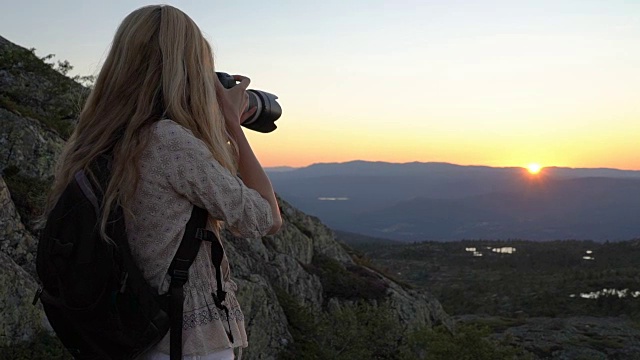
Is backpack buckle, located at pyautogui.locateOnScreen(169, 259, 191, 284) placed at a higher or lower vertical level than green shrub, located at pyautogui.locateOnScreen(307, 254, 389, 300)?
higher

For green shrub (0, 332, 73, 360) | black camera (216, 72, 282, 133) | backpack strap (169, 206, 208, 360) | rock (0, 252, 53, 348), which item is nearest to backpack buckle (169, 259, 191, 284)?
backpack strap (169, 206, 208, 360)

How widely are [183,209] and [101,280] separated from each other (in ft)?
1.69

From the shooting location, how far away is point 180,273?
2988 mm

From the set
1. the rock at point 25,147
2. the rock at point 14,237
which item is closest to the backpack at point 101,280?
the rock at point 14,237

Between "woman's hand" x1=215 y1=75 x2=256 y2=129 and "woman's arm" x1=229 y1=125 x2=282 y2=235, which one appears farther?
"woman's hand" x1=215 y1=75 x2=256 y2=129

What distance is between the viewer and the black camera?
3.78m

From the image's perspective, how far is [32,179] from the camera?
11.9 meters

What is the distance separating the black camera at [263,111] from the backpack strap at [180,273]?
94 centimetres

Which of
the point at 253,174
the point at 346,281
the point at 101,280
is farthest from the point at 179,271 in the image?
the point at 346,281

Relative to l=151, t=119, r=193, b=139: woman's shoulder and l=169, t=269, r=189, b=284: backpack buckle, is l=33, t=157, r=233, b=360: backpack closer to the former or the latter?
l=169, t=269, r=189, b=284: backpack buckle

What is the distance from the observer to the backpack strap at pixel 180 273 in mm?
2959

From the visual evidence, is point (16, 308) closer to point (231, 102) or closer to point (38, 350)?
point (38, 350)

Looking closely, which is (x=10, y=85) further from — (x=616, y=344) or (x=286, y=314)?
→ (x=616, y=344)

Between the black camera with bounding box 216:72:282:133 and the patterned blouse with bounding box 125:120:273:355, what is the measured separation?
79 cm
